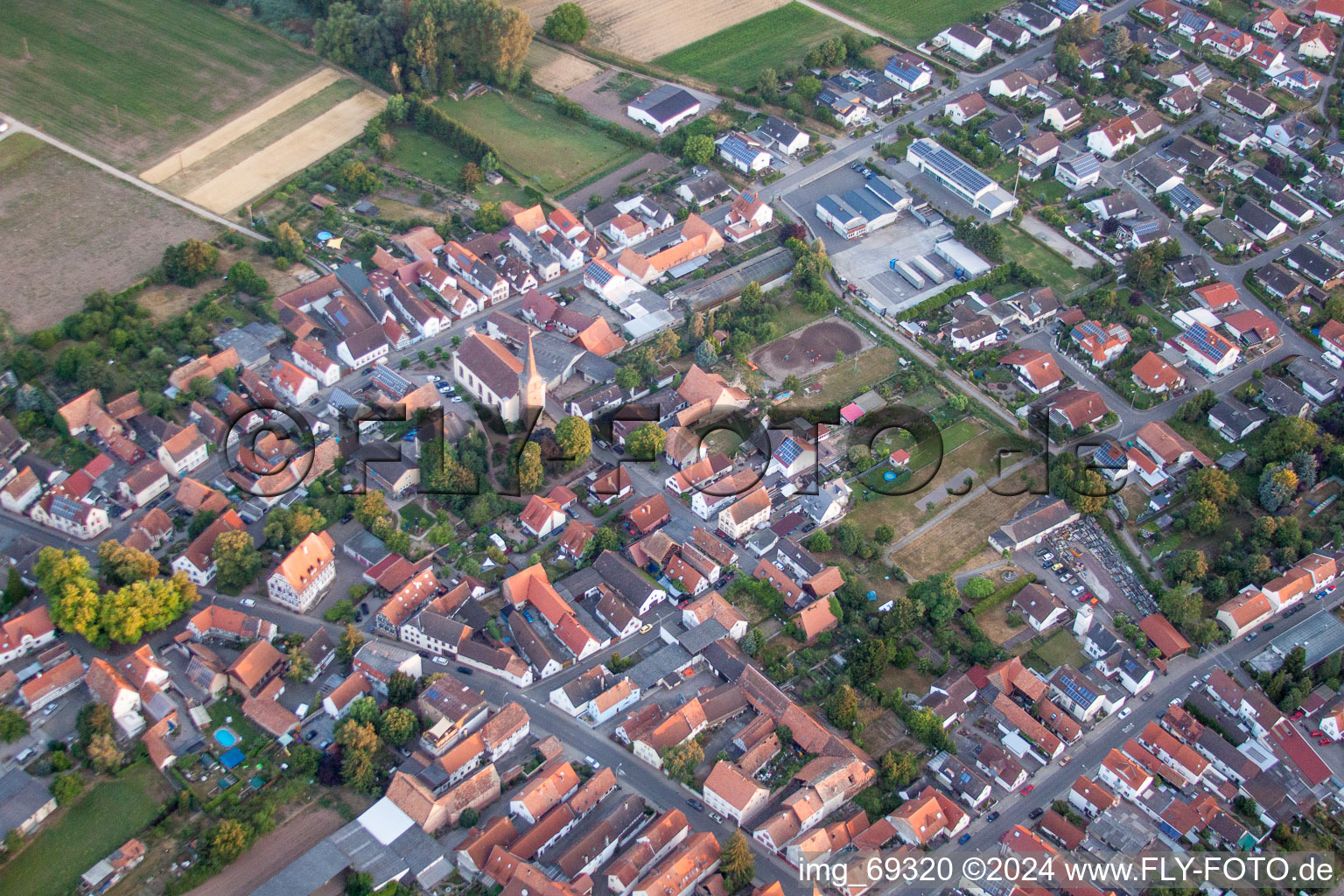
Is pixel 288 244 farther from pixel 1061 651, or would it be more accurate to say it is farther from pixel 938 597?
pixel 1061 651

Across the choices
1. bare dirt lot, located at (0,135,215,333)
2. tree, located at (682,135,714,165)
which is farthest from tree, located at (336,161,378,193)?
tree, located at (682,135,714,165)

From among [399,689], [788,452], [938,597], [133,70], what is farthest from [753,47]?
[399,689]

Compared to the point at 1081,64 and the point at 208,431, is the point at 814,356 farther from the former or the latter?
the point at 1081,64

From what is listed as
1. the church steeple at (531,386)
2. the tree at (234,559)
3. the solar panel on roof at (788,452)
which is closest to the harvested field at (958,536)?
the solar panel on roof at (788,452)

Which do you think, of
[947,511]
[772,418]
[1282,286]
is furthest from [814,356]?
[1282,286]

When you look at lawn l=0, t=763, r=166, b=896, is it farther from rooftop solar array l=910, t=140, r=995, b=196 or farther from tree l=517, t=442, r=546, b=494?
rooftop solar array l=910, t=140, r=995, b=196

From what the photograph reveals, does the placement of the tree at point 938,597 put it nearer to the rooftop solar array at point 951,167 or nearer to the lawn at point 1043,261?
the lawn at point 1043,261
